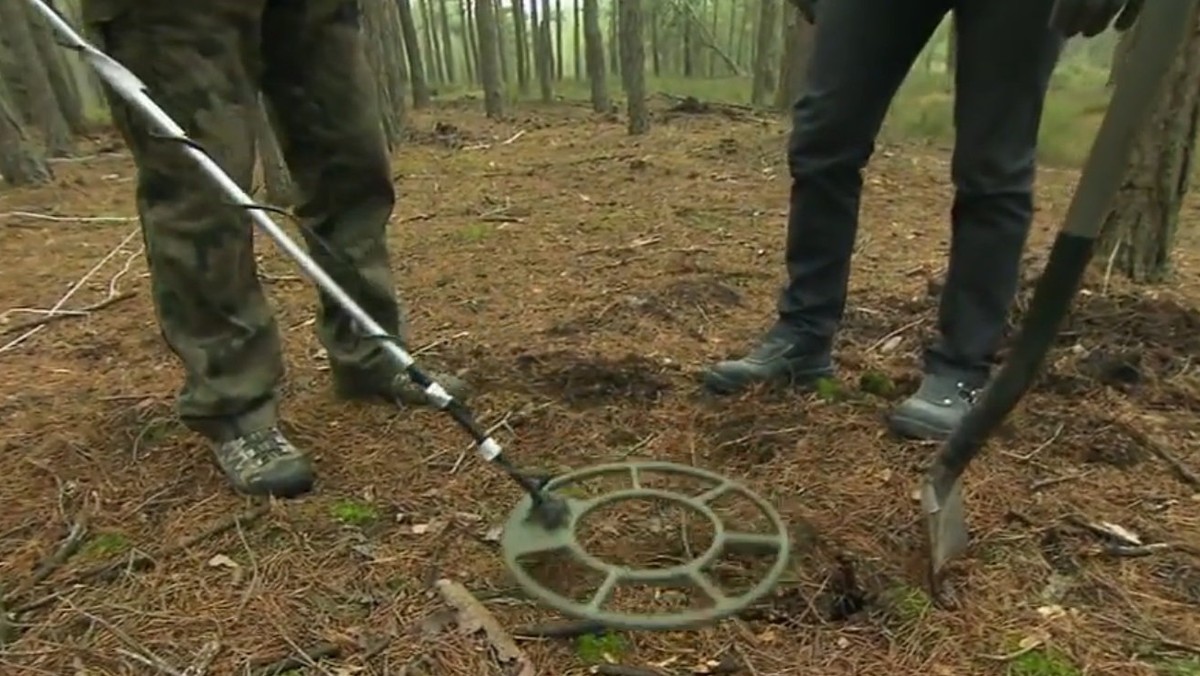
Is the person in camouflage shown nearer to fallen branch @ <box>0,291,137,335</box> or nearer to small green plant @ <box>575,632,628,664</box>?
small green plant @ <box>575,632,628,664</box>

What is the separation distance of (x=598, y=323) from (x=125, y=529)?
1.70 m

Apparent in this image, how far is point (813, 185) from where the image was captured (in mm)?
2439

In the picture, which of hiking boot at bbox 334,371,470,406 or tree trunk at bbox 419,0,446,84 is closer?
hiking boot at bbox 334,371,470,406

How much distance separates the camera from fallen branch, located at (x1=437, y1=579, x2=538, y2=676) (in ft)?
5.27

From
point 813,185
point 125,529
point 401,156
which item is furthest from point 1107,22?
point 401,156

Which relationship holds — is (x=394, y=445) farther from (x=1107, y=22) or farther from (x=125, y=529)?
(x=1107, y=22)

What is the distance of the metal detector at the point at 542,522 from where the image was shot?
1.73 m

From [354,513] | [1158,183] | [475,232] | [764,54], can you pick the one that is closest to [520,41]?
[764,54]

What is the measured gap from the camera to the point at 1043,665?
5.19ft

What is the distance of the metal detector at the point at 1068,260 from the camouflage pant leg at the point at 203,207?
1502mm

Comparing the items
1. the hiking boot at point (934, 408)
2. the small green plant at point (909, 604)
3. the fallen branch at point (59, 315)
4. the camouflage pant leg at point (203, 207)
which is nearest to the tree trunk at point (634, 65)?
the fallen branch at point (59, 315)

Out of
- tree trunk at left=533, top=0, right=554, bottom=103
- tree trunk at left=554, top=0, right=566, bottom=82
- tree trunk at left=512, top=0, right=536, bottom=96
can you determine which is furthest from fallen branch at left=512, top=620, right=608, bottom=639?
tree trunk at left=554, top=0, right=566, bottom=82

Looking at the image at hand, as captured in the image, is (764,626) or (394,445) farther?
(394,445)

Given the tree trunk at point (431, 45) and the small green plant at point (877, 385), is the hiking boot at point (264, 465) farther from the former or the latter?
the tree trunk at point (431, 45)
